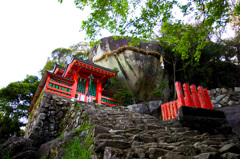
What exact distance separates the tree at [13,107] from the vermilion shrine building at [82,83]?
3.43 m

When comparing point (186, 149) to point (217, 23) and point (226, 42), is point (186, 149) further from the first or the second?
point (226, 42)

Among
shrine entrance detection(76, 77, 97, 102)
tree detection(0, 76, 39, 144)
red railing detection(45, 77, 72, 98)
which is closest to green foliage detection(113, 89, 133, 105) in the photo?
shrine entrance detection(76, 77, 97, 102)

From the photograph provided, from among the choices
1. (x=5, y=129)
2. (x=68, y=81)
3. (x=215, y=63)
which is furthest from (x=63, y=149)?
(x=215, y=63)

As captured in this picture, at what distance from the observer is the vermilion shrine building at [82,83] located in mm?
9967

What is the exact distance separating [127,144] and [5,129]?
1477 cm

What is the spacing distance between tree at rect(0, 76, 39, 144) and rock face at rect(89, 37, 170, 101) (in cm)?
879

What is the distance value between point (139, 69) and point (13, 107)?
516 inches

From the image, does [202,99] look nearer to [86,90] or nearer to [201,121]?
[201,121]

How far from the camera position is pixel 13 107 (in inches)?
598

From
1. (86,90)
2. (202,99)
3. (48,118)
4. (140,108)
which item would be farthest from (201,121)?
(86,90)

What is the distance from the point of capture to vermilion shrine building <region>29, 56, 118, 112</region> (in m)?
9.97

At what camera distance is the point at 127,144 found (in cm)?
297

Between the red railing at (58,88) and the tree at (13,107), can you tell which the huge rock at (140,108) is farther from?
the tree at (13,107)

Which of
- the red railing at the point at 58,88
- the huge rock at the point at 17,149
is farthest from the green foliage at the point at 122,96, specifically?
the huge rock at the point at 17,149
